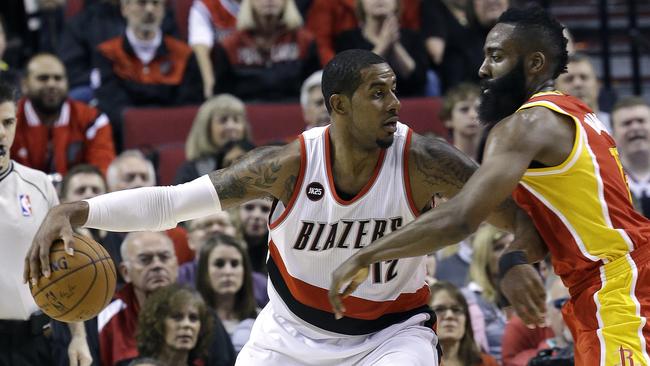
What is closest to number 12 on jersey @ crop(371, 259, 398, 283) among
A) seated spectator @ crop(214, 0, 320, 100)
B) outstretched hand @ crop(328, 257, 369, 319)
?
outstretched hand @ crop(328, 257, 369, 319)

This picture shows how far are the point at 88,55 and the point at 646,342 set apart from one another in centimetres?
706

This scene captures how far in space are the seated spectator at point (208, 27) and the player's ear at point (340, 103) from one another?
5157 millimetres

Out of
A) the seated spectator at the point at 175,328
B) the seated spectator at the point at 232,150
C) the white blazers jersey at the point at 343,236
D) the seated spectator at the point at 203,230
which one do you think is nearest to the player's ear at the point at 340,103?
the white blazers jersey at the point at 343,236

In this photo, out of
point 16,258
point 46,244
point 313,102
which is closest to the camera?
point 46,244

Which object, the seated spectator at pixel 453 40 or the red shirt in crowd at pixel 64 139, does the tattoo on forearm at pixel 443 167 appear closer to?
the red shirt in crowd at pixel 64 139

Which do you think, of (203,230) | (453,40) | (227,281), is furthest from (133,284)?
(453,40)

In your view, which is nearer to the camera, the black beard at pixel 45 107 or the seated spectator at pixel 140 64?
the black beard at pixel 45 107

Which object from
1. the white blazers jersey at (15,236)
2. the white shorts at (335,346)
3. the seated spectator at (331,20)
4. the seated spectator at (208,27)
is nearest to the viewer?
the white shorts at (335,346)

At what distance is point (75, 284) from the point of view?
496 centimetres

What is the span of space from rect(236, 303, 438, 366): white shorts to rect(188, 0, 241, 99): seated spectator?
5.26m

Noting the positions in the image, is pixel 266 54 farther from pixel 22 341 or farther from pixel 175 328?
pixel 22 341

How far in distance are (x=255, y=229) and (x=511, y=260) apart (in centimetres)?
378

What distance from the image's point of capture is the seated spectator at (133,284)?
693cm

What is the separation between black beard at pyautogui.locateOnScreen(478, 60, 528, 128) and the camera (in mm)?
4672
